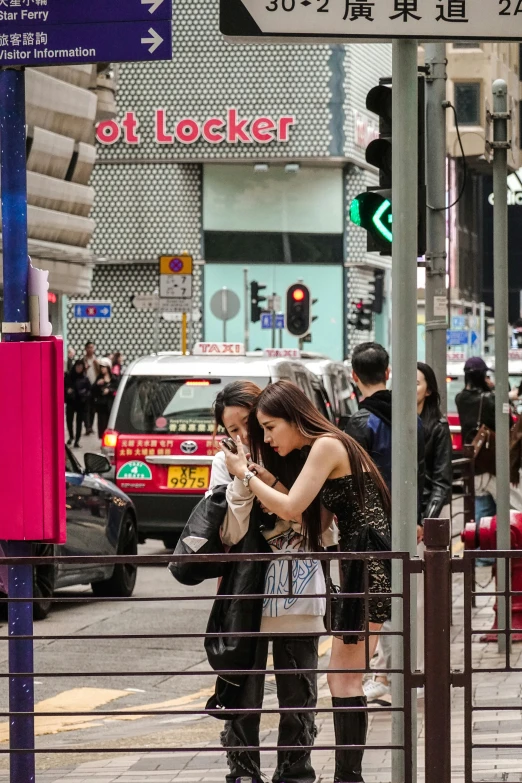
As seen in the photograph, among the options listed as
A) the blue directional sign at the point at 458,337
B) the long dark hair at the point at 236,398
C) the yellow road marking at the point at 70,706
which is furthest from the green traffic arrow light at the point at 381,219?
the blue directional sign at the point at 458,337

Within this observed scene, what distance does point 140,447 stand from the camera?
1498cm

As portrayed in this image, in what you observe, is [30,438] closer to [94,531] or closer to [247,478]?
[247,478]

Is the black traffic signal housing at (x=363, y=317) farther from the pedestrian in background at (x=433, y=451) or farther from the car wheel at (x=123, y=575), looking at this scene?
the pedestrian in background at (x=433, y=451)

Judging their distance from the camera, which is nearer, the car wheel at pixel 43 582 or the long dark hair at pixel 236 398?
the long dark hair at pixel 236 398

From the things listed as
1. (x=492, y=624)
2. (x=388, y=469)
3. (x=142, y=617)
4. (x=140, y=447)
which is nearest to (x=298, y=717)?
(x=388, y=469)

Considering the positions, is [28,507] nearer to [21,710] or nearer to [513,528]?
[21,710]

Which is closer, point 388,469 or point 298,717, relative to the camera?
point 298,717

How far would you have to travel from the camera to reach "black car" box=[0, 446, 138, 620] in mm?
11977

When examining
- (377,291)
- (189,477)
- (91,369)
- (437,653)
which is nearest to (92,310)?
(91,369)

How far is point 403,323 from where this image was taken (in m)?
5.10

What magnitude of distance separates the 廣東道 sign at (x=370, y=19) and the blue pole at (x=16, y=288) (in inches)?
27.8

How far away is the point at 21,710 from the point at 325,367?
12.1 m

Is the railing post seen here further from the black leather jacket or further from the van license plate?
the van license plate

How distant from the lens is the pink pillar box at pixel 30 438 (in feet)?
15.8
